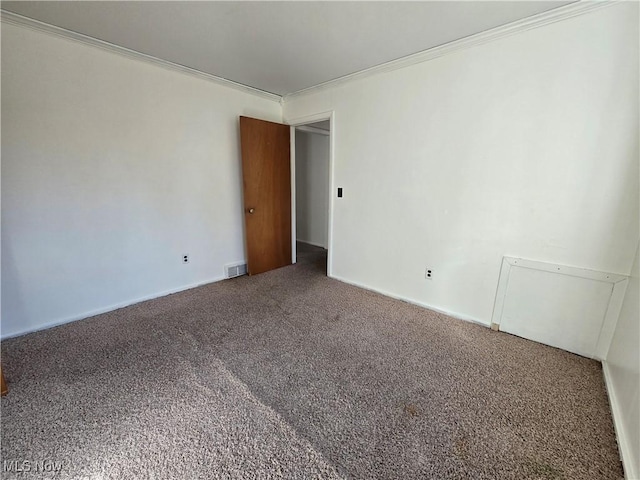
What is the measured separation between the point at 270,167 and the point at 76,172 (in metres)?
1.87

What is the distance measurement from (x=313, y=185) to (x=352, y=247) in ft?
7.21

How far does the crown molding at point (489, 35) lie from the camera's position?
1.67 m

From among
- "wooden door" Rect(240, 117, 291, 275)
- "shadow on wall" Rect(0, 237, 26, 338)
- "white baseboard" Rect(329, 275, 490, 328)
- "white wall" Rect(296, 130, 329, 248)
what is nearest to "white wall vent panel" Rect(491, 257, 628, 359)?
"white baseboard" Rect(329, 275, 490, 328)

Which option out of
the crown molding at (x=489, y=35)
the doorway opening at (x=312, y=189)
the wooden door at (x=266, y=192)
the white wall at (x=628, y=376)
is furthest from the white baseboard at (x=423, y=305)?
the crown molding at (x=489, y=35)

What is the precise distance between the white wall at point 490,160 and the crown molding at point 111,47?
1.02 meters

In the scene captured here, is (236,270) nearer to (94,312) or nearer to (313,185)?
(94,312)

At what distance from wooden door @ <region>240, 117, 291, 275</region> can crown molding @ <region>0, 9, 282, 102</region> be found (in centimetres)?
40

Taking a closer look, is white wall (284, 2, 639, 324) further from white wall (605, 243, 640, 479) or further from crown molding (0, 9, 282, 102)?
crown molding (0, 9, 282, 102)

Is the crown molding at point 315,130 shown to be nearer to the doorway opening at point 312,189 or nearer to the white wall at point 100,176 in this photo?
the doorway opening at point 312,189

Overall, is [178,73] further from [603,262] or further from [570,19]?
[603,262]

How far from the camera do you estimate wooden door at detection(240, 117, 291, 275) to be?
3.22m

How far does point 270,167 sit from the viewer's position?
345 cm

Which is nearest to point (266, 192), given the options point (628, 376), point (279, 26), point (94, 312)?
point (279, 26)

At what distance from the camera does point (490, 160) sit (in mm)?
2135
